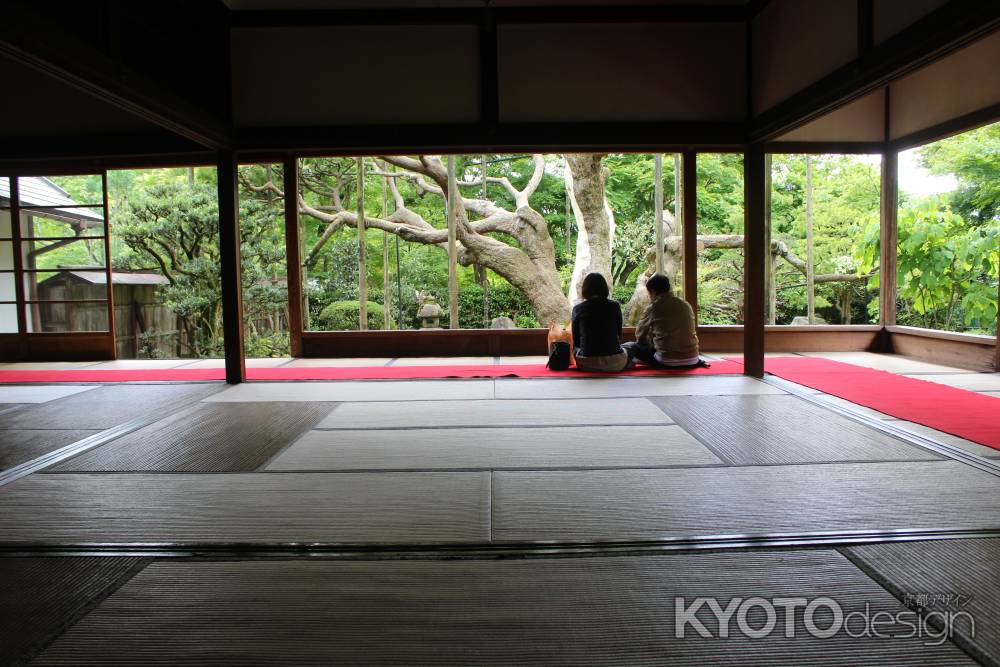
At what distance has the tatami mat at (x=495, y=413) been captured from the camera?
3670 mm

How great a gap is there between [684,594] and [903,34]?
3.04m

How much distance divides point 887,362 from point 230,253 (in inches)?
242

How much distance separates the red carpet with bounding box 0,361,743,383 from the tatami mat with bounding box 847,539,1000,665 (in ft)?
11.4

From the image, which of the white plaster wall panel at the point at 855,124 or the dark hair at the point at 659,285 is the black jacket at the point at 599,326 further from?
the white plaster wall panel at the point at 855,124

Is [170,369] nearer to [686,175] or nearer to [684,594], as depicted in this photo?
[686,175]

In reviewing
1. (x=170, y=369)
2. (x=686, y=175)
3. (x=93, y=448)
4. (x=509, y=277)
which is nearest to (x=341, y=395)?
(x=93, y=448)

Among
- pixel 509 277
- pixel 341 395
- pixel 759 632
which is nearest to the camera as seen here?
pixel 759 632

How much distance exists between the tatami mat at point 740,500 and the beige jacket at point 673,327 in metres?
2.82

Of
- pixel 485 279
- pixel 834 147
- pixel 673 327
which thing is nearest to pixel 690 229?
pixel 673 327

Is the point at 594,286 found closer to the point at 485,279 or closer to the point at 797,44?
the point at 797,44

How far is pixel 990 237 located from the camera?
21.6ft

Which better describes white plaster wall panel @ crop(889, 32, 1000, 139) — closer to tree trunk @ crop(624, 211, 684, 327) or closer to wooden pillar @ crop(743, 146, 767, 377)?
wooden pillar @ crop(743, 146, 767, 377)

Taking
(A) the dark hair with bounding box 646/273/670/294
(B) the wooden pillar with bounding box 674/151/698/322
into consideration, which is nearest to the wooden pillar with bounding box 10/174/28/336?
(A) the dark hair with bounding box 646/273/670/294

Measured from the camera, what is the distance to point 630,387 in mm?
4809
